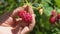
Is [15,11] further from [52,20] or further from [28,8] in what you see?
[52,20]

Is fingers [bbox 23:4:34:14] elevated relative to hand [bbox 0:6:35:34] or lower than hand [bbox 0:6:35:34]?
elevated

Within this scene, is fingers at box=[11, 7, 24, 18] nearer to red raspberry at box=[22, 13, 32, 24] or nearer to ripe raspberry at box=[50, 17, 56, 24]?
red raspberry at box=[22, 13, 32, 24]

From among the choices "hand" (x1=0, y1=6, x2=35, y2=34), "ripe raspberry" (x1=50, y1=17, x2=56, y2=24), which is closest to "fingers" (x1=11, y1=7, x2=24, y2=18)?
"hand" (x1=0, y1=6, x2=35, y2=34)

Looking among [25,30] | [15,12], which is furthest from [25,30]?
[15,12]

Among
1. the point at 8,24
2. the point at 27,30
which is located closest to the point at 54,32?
the point at 27,30

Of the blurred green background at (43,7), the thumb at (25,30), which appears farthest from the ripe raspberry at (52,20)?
the thumb at (25,30)

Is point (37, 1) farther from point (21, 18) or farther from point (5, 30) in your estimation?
point (5, 30)
